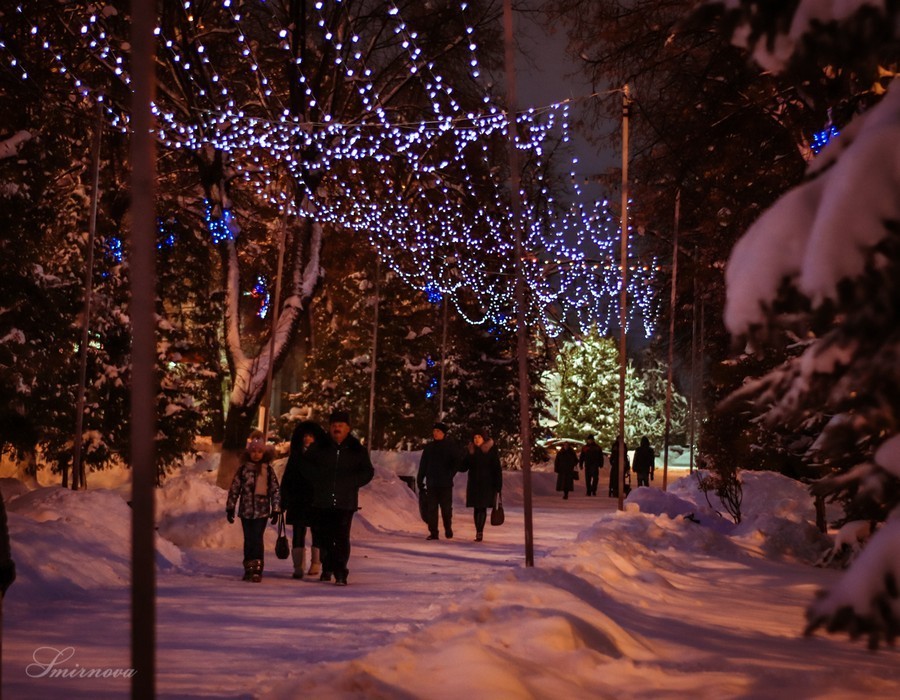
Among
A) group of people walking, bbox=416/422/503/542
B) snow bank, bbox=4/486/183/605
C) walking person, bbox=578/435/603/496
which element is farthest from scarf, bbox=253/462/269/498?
walking person, bbox=578/435/603/496

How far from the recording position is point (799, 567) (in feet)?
60.4

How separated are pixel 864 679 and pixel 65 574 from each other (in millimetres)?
7688

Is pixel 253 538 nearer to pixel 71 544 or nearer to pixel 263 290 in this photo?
pixel 71 544

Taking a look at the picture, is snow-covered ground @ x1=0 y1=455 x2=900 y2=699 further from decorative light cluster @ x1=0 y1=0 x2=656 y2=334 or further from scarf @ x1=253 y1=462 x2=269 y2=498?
decorative light cluster @ x1=0 y1=0 x2=656 y2=334

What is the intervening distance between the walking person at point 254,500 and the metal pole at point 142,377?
31.3ft

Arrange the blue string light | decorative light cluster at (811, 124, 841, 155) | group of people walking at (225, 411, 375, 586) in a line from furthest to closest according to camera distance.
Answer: the blue string light < group of people walking at (225, 411, 375, 586) < decorative light cluster at (811, 124, 841, 155)

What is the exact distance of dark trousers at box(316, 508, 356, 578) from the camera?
13477 millimetres

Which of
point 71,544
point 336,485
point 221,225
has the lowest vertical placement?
point 71,544

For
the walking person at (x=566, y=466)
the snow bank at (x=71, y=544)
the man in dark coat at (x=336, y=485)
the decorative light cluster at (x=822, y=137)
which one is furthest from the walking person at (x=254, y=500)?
the walking person at (x=566, y=466)

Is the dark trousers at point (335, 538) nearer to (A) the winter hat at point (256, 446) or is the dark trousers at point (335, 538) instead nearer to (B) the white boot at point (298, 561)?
(B) the white boot at point (298, 561)

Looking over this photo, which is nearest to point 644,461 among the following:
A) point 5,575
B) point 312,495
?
point 312,495

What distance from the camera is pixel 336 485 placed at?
44.6 ft

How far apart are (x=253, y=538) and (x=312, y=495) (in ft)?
2.62

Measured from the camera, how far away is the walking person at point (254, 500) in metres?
13.6
